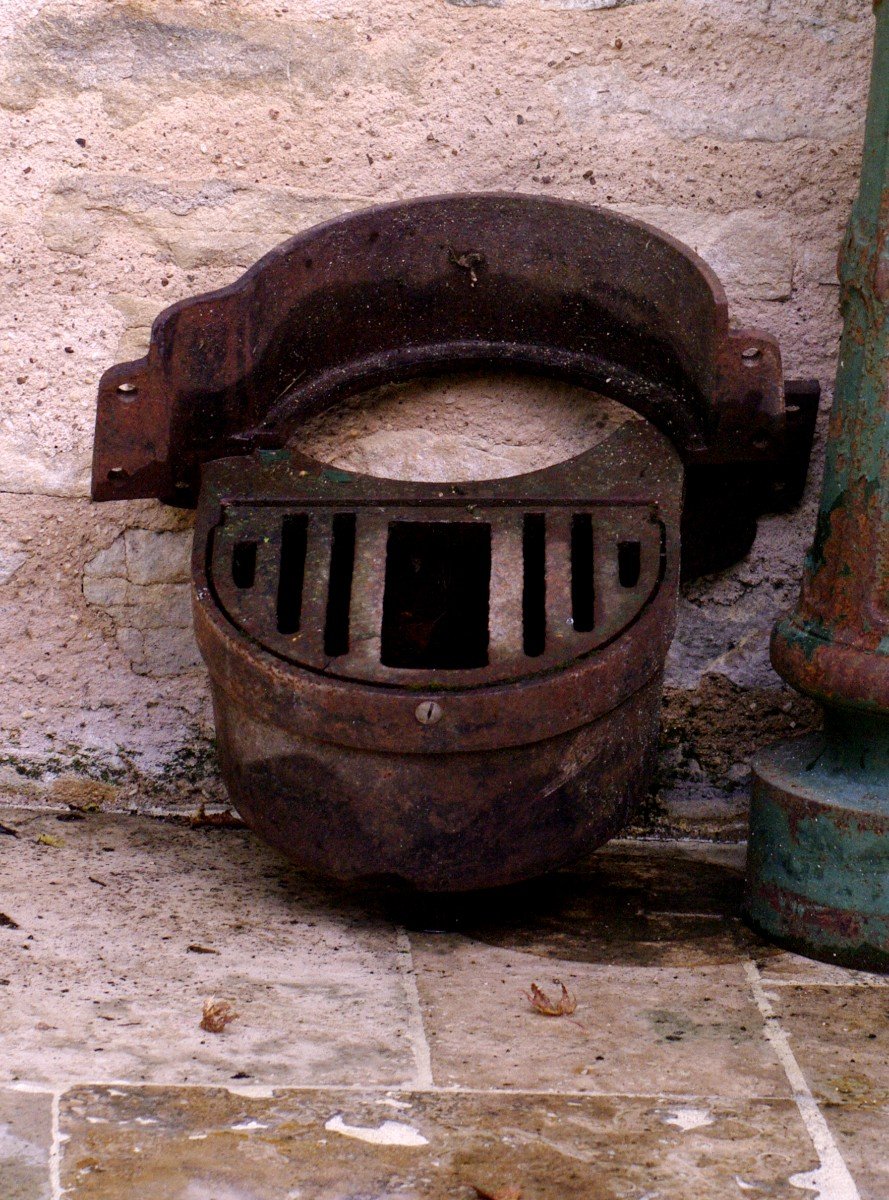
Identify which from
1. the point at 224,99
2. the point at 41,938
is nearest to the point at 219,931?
the point at 41,938

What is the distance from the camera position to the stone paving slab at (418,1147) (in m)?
1.29

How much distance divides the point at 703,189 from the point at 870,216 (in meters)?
0.41

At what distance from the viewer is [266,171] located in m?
2.16

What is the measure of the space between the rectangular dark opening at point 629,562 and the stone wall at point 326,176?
1.07ft

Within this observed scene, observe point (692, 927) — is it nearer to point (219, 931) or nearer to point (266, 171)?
point (219, 931)

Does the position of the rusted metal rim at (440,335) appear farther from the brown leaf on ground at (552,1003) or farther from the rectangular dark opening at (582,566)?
the brown leaf on ground at (552,1003)

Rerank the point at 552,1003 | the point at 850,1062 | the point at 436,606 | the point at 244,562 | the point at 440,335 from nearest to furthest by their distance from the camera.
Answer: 1. the point at 850,1062
2. the point at 552,1003
3. the point at 244,562
4. the point at 436,606
5. the point at 440,335

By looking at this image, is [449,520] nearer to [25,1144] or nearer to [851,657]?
[851,657]

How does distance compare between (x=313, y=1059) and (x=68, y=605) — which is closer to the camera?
(x=313, y=1059)

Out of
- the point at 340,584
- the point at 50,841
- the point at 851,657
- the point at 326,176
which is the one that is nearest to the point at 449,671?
the point at 340,584

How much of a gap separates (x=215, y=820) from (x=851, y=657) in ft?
3.42

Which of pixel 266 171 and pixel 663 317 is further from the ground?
pixel 266 171

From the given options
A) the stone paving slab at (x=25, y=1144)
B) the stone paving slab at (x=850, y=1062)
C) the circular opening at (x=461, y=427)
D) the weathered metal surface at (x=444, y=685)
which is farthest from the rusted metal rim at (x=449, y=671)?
the stone paving slab at (x=25, y=1144)

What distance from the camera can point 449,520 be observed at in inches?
77.4
